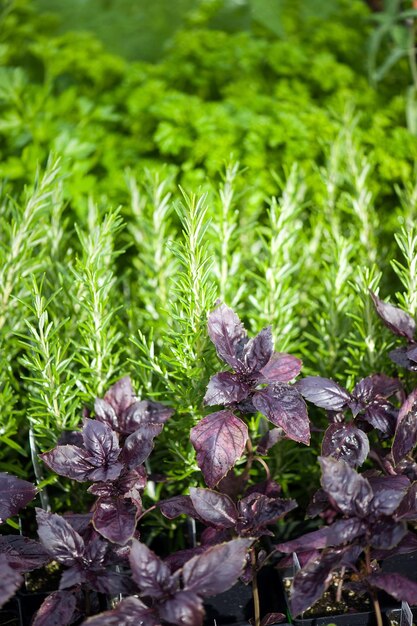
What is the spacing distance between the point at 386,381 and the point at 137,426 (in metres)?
0.37

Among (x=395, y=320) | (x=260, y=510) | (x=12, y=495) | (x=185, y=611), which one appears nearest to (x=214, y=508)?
(x=260, y=510)

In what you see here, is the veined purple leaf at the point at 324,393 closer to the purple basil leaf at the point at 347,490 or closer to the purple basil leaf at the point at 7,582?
the purple basil leaf at the point at 347,490

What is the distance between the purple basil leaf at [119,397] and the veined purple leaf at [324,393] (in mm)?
252

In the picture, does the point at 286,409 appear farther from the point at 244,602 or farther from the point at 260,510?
the point at 244,602

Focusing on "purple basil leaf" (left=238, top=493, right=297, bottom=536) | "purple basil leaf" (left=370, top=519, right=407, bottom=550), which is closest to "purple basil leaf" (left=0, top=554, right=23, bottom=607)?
"purple basil leaf" (left=238, top=493, right=297, bottom=536)

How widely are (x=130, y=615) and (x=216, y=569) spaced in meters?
0.11

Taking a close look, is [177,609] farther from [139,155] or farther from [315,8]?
[315,8]

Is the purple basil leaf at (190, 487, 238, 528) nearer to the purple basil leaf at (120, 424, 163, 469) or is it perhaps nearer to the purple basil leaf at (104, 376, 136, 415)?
the purple basil leaf at (120, 424, 163, 469)

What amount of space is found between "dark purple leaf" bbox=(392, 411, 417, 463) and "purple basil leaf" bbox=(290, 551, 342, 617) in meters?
0.16

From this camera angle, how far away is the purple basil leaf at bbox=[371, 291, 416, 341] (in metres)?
1.06

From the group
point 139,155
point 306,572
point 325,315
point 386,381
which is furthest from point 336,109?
point 306,572

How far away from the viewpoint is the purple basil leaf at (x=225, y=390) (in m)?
0.96

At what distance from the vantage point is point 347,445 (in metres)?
0.99

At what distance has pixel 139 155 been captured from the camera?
6.07 ft
